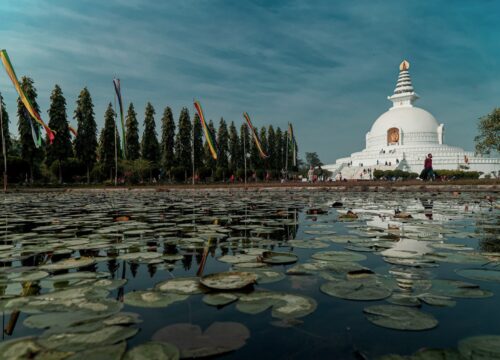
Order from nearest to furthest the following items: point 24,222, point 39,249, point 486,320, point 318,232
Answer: point 486,320
point 39,249
point 318,232
point 24,222

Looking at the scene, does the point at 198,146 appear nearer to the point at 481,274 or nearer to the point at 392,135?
the point at 392,135

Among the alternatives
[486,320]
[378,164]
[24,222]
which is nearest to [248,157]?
[378,164]

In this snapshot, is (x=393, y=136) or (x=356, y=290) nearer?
(x=356, y=290)

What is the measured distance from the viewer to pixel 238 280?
232 centimetres

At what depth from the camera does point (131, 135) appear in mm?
42094

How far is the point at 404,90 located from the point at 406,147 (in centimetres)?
1733

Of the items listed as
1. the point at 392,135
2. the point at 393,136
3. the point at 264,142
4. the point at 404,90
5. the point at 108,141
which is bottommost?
the point at 108,141

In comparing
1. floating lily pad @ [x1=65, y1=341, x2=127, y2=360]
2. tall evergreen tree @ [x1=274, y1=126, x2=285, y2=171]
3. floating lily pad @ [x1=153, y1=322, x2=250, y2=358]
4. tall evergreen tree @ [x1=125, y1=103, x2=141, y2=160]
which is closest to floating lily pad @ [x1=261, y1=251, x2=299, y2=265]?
floating lily pad @ [x1=153, y1=322, x2=250, y2=358]

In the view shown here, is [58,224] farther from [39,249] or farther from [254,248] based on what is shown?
[254,248]

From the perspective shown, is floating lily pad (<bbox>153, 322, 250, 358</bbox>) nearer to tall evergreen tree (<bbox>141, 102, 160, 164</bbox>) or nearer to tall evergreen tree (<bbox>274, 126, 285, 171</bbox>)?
tall evergreen tree (<bbox>141, 102, 160, 164</bbox>)

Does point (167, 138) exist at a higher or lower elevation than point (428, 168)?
higher

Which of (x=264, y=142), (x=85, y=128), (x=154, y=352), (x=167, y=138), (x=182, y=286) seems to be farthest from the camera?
(x=264, y=142)

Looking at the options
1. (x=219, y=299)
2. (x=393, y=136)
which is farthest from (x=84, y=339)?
Result: (x=393, y=136)

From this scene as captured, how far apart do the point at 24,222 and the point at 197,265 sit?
15.1 feet
